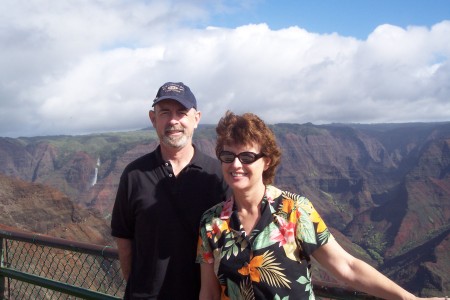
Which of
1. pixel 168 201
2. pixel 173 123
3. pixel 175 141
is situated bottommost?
pixel 168 201

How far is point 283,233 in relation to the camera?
270 cm

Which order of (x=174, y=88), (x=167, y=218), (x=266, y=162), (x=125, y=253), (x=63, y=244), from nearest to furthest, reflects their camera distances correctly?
(x=266, y=162), (x=167, y=218), (x=174, y=88), (x=125, y=253), (x=63, y=244)

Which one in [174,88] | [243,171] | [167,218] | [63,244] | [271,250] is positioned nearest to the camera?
[271,250]

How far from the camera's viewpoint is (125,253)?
3607 mm

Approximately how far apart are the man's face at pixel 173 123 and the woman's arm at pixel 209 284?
3.00 feet

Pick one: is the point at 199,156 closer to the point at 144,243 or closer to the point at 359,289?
the point at 144,243

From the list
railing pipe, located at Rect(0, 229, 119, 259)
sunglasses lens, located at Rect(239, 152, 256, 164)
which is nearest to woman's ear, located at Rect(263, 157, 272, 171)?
sunglasses lens, located at Rect(239, 152, 256, 164)

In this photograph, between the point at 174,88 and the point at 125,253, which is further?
the point at 125,253

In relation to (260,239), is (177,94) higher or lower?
higher

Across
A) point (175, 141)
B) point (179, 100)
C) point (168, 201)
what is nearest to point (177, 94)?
point (179, 100)

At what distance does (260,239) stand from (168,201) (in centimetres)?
84

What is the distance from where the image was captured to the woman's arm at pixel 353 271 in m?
2.66

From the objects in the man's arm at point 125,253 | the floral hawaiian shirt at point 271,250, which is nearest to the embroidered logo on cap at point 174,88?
the floral hawaiian shirt at point 271,250

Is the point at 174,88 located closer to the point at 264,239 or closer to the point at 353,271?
the point at 264,239
